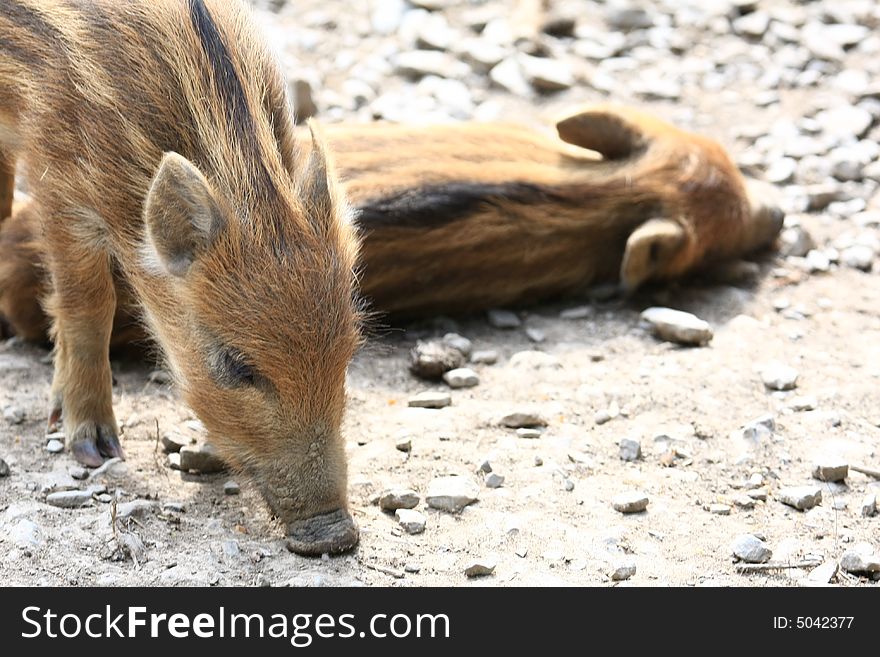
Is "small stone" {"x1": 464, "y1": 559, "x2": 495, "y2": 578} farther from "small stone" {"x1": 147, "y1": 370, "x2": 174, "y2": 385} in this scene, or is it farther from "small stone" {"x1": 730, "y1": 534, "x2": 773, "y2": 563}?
"small stone" {"x1": 147, "y1": 370, "x2": 174, "y2": 385}

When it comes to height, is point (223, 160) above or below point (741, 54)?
above

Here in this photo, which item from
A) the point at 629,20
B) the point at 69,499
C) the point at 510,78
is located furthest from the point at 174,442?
the point at 629,20

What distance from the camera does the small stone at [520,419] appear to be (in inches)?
201

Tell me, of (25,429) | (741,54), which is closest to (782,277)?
(741,54)

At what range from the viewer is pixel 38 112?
4.50 meters

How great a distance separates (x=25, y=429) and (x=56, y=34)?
1474 mm

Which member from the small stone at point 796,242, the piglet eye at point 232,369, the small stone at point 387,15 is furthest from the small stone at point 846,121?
the piglet eye at point 232,369

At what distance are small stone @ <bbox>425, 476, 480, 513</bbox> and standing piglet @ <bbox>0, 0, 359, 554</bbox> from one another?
467 millimetres

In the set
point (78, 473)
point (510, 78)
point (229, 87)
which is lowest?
point (78, 473)

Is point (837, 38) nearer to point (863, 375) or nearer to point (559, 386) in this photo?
point (863, 375)

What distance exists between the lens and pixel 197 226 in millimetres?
4070

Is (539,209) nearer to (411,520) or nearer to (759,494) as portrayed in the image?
(759,494)

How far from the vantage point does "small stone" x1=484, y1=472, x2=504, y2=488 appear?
464 cm

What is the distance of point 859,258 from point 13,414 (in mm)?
4214
